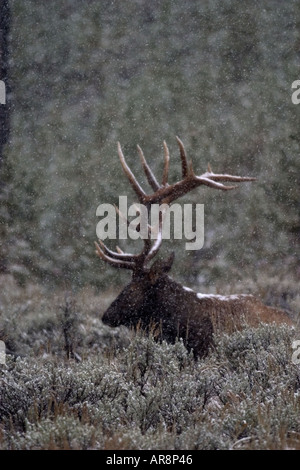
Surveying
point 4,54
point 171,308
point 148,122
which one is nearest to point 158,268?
point 171,308

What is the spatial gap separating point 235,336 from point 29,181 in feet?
23.3

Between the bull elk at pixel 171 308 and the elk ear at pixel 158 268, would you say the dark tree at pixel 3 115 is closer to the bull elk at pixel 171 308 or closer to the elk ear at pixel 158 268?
the bull elk at pixel 171 308

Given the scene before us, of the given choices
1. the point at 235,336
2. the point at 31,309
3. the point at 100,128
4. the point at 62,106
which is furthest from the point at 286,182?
the point at 235,336

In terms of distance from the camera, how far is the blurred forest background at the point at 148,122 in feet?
38.1

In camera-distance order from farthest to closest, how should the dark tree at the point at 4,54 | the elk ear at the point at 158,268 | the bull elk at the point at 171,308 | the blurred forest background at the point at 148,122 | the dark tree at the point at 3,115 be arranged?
the blurred forest background at the point at 148,122
the dark tree at the point at 3,115
the dark tree at the point at 4,54
the elk ear at the point at 158,268
the bull elk at the point at 171,308

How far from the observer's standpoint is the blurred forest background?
11617 mm

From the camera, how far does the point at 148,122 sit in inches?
500

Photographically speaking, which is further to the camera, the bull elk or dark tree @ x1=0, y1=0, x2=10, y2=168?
dark tree @ x1=0, y1=0, x2=10, y2=168

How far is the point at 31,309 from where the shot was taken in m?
8.88

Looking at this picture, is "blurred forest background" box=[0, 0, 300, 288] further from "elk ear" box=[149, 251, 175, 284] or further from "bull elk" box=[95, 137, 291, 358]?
"elk ear" box=[149, 251, 175, 284]

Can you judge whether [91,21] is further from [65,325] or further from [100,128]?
[65,325]

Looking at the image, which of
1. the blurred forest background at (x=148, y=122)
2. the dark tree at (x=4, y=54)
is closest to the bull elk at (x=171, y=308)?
the blurred forest background at (x=148, y=122)

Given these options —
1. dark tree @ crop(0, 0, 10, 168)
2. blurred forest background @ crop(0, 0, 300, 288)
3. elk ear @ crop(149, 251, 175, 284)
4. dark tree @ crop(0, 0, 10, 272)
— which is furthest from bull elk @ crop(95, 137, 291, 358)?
dark tree @ crop(0, 0, 10, 272)

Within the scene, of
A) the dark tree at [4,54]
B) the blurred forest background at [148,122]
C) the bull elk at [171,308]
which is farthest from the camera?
the blurred forest background at [148,122]
